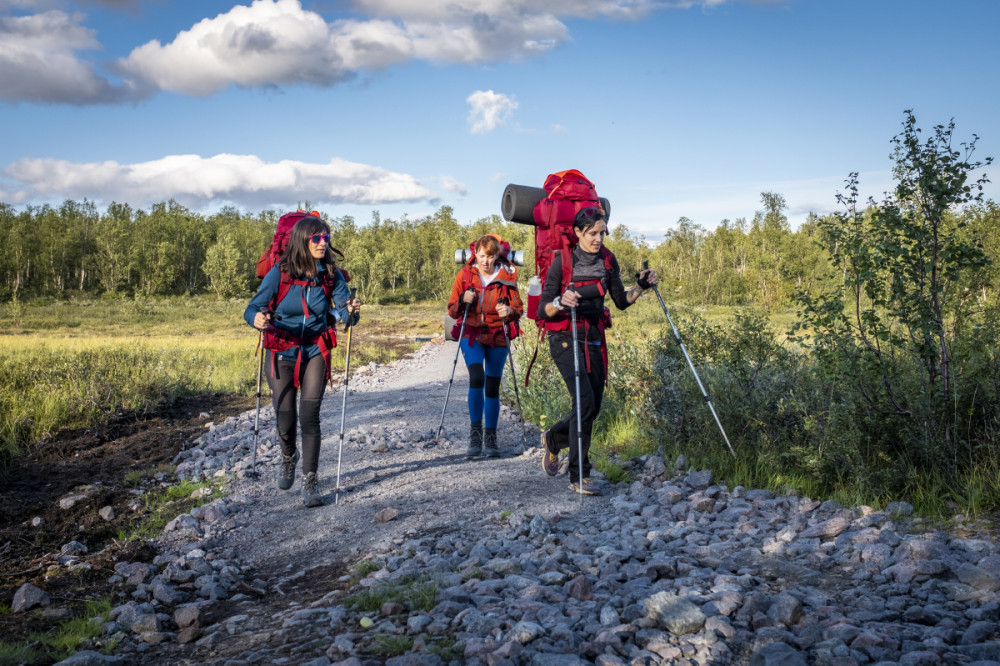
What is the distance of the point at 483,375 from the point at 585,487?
2.11m

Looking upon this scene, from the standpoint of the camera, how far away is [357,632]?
367 centimetres

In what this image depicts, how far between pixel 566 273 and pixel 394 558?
111 inches

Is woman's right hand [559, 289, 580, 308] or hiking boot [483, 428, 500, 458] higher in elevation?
woman's right hand [559, 289, 580, 308]

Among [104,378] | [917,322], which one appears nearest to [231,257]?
[104,378]

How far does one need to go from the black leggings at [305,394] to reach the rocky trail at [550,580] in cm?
56

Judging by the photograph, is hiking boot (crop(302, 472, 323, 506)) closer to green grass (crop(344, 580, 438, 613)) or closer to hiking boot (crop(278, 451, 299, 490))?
Result: hiking boot (crop(278, 451, 299, 490))

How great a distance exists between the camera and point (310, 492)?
6.46m

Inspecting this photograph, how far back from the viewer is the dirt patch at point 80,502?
492 cm

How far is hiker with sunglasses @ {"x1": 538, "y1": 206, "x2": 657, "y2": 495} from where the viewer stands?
6113 millimetres

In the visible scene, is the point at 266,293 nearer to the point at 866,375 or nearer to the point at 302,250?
the point at 302,250

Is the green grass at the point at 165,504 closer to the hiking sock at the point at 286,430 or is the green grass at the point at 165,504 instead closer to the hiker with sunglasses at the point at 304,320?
the hiking sock at the point at 286,430

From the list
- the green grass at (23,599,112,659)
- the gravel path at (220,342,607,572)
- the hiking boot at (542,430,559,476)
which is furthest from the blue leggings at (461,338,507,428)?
the green grass at (23,599,112,659)

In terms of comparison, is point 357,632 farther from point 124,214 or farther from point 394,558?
point 124,214

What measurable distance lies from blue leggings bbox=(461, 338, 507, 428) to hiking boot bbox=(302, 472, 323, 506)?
2052mm
